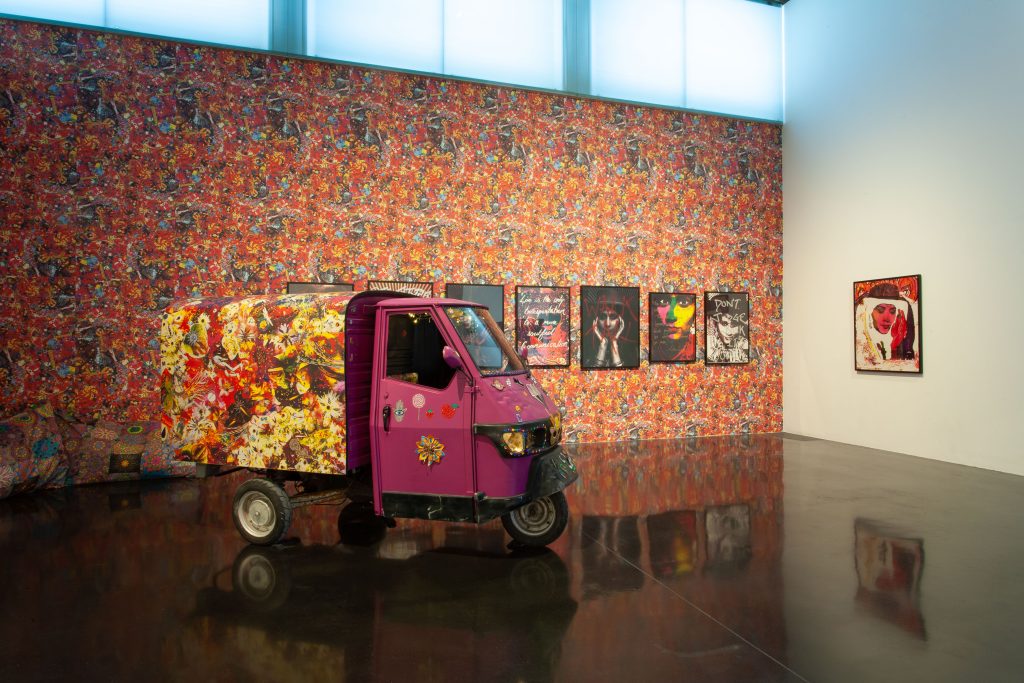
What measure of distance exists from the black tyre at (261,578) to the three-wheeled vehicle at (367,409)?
22 centimetres

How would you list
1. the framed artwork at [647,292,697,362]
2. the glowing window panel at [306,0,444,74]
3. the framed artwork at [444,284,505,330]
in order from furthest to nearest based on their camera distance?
the framed artwork at [647,292,697,362] → the framed artwork at [444,284,505,330] → the glowing window panel at [306,0,444,74]

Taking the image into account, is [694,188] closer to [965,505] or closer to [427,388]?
[965,505]

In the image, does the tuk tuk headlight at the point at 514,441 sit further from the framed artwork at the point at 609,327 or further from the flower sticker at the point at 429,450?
the framed artwork at the point at 609,327

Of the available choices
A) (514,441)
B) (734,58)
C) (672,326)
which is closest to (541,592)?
(514,441)

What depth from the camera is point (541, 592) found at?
378 cm

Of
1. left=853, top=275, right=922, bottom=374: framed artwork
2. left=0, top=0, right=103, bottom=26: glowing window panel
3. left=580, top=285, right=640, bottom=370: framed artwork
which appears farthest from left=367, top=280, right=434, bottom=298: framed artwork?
left=853, top=275, right=922, bottom=374: framed artwork

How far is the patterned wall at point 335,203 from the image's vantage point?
697 cm

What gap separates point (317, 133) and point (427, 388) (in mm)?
4973

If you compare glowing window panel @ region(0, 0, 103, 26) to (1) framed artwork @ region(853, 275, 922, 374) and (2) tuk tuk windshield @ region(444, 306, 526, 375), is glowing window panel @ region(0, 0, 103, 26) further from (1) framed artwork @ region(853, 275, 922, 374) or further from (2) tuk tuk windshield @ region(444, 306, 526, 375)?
(1) framed artwork @ region(853, 275, 922, 374)

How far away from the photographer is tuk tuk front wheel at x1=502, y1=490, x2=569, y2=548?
455 centimetres

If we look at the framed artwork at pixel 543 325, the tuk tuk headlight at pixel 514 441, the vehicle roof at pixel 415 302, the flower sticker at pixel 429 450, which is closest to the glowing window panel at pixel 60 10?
the vehicle roof at pixel 415 302

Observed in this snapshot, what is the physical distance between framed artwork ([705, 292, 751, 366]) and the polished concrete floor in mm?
3793

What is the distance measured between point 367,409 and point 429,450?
696 millimetres

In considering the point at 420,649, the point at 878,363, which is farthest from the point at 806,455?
the point at 420,649
